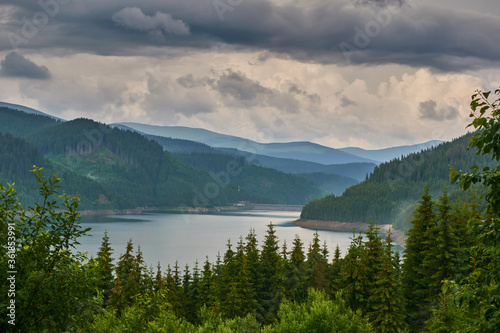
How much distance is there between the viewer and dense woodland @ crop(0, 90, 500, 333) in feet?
38.3

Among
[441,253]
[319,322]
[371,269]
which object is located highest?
[441,253]

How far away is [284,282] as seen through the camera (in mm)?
59781

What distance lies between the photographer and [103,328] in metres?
31.5

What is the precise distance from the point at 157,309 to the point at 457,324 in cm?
2104

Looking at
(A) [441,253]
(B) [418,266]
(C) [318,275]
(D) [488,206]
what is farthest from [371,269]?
(D) [488,206]

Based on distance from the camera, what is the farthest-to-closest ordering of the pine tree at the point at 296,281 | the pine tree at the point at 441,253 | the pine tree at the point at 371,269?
1. the pine tree at the point at 296,281
2. the pine tree at the point at 441,253
3. the pine tree at the point at 371,269

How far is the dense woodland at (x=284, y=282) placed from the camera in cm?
1167

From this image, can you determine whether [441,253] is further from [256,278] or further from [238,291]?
[256,278]

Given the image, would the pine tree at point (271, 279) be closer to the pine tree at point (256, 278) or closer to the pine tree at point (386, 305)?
the pine tree at point (256, 278)

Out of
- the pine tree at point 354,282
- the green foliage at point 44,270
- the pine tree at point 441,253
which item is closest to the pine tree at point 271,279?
the pine tree at point 354,282

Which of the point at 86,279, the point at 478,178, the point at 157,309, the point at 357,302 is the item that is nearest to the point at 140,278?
the point at 357,302

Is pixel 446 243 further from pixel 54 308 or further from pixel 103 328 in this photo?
pixel 54 308

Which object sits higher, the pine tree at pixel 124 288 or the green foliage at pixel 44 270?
the green foliage at pixel 44 270

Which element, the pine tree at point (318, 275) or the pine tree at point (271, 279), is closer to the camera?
the pine tree at point (271, 279)
